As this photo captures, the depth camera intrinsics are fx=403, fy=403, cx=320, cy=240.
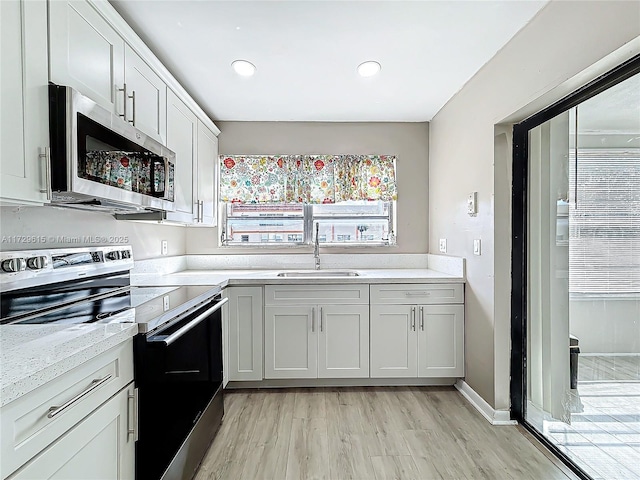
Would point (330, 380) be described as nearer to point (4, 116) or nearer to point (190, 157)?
point (190, 157)

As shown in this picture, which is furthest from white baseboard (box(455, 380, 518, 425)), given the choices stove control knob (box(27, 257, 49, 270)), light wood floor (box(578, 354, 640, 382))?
stove control knob (box(27, 257, 49, 270))

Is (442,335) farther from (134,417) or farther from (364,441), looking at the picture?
(134,417)

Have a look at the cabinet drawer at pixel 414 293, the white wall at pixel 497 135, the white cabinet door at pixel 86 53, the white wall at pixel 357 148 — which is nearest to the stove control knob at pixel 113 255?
the white cabinet door at pixel 86 53

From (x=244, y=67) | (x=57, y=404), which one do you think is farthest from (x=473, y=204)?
(x=57, y=404)

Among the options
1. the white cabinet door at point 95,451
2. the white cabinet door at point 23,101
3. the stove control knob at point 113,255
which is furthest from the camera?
the stove control knob at point 113,255

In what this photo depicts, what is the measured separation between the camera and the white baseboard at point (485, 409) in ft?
8.11

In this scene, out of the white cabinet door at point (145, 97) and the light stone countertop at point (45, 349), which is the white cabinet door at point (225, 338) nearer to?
the white cabinet door at point (145, 97)

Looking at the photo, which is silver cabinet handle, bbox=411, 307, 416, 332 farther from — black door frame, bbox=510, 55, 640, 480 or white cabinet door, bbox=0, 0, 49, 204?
white cabinet door, bbox=0, 0, 49, 204

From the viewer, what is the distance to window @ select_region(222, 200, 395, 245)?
12.5ft

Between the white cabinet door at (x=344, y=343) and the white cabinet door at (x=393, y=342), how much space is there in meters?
0.07

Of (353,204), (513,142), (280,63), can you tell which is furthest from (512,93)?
(353,204)

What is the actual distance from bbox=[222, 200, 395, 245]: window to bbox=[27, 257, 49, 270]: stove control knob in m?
2.11

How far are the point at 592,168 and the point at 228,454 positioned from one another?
231cm

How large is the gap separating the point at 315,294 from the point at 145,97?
5.61ft
